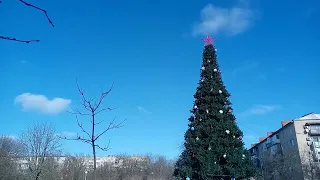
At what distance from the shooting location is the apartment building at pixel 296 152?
44281mm

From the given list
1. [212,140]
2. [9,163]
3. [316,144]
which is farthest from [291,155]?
[9,163]

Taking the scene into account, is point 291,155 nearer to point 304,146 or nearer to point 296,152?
point 296,152

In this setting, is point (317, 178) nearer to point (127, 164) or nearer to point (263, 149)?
point (263, 149)

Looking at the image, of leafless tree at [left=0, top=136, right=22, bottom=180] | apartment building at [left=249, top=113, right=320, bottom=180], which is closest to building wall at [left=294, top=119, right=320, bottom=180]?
apartment building at [left=249, top=113, right=320, bottom=180]

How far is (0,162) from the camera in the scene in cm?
3788

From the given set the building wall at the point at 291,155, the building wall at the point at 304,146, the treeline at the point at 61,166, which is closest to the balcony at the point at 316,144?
the building wall at the point at 304,146

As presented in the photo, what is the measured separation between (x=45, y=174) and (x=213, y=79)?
27304 mm

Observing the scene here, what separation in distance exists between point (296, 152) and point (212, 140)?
121ft

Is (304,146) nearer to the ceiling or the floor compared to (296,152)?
A: nearer to the ceiling

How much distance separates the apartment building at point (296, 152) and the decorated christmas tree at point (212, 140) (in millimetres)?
31395

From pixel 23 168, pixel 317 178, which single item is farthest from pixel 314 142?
pixel 23 168

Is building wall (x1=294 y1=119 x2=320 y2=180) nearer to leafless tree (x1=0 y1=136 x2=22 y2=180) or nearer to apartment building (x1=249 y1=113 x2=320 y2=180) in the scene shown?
apartment building (x1=249 y1=113 x2=320 y2=180)

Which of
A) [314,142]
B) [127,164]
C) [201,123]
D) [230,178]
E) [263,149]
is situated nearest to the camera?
[230,178]

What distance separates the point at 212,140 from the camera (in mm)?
17047
